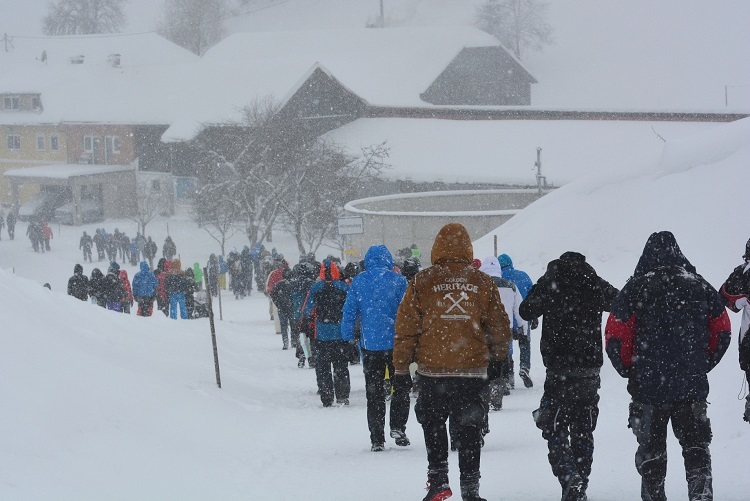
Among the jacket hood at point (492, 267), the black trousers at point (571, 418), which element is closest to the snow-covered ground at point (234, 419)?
the black trousers at point (571, 418)

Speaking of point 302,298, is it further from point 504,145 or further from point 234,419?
point 504,145

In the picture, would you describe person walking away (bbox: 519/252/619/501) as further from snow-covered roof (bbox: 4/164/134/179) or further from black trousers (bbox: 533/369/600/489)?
snow-covered roof (bbox: 4/164/134/179)

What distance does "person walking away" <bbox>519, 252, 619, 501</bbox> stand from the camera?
6.19 meters

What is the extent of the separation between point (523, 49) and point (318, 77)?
49.9 metres

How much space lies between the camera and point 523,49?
10288 centimetres

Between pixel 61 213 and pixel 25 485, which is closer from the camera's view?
pixel 25 485

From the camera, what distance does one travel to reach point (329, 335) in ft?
35.1

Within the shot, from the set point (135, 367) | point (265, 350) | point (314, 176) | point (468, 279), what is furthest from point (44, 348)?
point (314, 176)

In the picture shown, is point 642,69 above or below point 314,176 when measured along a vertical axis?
above

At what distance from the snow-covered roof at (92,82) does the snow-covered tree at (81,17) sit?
23138 millimetres

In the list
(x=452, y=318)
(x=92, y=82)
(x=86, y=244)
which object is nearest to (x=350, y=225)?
(x=452, y=318)

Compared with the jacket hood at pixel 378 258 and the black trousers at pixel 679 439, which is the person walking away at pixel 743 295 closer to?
the black trousers at pixel 679 439

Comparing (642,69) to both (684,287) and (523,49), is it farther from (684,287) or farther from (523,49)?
(684,287)

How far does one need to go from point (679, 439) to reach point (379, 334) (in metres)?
3.12
